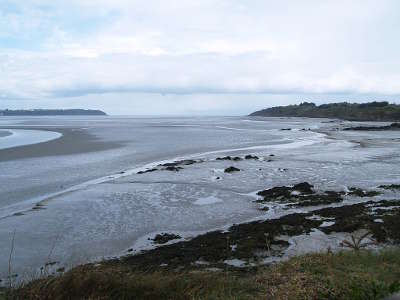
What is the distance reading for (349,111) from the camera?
129m

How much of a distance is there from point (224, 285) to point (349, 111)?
130762 millimetres

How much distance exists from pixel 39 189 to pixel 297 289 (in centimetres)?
1580

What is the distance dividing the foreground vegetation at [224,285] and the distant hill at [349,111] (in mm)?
99977

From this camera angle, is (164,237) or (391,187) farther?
(391,187)

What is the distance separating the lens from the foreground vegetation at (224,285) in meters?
5.42

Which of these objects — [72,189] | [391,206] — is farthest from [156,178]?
[391,206]

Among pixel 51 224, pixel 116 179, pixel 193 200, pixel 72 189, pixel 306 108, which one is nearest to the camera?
pixel 51 224

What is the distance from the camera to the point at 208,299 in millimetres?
5527

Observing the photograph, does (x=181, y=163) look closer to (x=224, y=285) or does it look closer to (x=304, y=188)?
(x=304, y=188)

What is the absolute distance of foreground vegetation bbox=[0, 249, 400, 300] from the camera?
17.8ft

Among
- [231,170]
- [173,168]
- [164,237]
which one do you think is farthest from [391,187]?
[173,168]

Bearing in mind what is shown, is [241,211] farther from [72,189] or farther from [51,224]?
[72,189]

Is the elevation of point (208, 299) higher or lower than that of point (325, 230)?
higher

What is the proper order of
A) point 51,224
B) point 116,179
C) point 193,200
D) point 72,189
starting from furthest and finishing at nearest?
point 116,179, point 72,189, point 193,200, point 51,224
